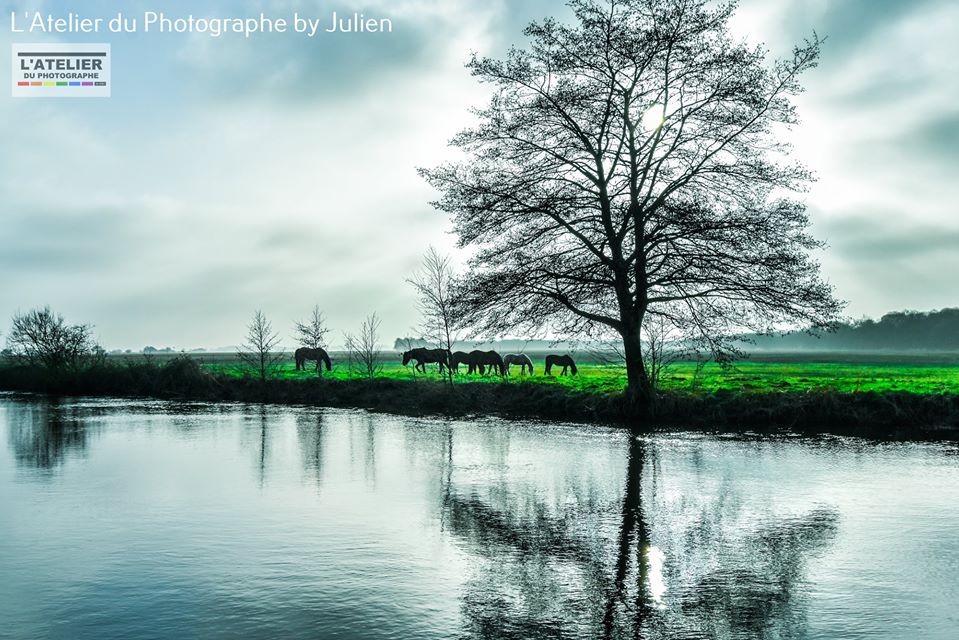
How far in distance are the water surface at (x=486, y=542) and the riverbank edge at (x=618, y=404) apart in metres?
3.54

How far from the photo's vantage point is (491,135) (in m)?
24.2

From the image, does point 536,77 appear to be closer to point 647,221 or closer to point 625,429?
point 647,221

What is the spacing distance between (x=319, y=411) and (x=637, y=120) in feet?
56.0

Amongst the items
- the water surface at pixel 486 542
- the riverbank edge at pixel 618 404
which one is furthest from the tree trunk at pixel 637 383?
the water surface at pixel 486 542

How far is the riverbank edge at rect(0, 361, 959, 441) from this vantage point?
838 inches

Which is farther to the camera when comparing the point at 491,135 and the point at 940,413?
the point at 491,135

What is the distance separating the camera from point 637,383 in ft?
78.2

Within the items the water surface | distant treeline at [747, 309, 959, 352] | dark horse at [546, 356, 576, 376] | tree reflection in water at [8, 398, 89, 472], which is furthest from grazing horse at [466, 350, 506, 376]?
distant treeline at [747, 309, 959, 352]

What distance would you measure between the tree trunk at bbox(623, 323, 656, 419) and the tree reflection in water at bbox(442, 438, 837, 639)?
1161cm

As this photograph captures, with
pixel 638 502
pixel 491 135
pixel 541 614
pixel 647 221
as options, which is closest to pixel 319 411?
pixel 491 135

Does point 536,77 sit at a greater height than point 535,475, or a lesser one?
greater

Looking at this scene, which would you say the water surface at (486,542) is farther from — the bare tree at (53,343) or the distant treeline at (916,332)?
the distant treeline at (916,332)

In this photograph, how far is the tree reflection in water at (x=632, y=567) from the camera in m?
→ 6.50

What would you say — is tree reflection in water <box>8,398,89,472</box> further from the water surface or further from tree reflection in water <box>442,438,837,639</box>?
tree reflection in water <box>442,438,837,639</box>
